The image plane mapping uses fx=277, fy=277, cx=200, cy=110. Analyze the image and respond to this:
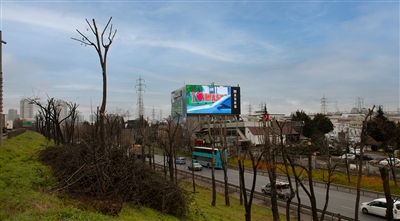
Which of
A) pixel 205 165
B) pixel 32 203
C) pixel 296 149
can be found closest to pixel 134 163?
pixel 32 203

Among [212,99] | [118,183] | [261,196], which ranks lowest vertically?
[261,196]

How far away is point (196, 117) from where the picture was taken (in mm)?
67500

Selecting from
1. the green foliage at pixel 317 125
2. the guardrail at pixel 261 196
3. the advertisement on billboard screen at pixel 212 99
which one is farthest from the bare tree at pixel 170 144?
the green foliage at pixel 317 125

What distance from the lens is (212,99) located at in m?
63.6

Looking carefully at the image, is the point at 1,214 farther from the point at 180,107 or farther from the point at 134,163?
the point at 180,107

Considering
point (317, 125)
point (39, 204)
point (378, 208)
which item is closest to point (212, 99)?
point (317, 125)

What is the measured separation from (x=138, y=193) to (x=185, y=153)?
50.7 m

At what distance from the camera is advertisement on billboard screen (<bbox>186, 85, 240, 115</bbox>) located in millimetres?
62688

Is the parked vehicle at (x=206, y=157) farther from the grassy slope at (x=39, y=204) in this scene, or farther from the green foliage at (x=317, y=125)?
the green foliage at (x=317, y=125)

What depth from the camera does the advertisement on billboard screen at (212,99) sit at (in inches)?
2468

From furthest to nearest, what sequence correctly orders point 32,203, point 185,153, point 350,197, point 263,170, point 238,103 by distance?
point 238,103 → point 185,153 → point 263,170 → point 350,197 → point 32,203

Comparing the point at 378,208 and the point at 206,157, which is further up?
the point at 378,208

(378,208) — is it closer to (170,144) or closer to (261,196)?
(261,196)

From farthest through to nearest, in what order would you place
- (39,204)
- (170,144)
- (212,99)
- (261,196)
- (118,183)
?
1. (212,99)
2. (261,196)
3. (170,144)
4. (118,183)
5. (39,204)
